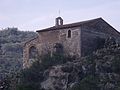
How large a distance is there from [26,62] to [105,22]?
1288 cm

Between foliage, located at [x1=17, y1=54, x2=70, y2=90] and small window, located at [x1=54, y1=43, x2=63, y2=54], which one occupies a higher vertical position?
small window, located at [x1=54, y1=43, x2=63, y2=54]

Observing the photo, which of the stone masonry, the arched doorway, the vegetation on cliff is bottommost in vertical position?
the vegetation on cliff

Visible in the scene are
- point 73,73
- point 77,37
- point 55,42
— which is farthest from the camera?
point 55,42

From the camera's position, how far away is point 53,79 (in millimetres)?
39594

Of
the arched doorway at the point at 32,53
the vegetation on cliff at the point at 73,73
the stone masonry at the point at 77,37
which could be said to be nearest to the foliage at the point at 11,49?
the arched doorway at the point at 32,53

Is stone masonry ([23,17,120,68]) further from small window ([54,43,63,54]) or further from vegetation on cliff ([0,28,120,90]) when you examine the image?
vegetation on cliff ([0,28,120,90])

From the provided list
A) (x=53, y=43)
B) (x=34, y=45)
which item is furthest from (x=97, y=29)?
(x=34, y=45)

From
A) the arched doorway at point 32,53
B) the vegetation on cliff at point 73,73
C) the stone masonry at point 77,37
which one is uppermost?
the stone masonry at point 77,37

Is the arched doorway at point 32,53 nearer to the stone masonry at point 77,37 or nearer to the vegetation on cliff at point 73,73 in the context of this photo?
the stone masonry at point 77,37

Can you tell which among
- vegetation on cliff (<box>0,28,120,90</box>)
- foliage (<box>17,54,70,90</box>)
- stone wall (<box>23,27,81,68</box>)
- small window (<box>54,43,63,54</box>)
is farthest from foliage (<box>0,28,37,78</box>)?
vegetation on cliff (<box>0,28,120,90</box>)

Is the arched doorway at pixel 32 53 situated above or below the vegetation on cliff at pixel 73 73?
above

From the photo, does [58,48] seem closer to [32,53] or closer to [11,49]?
[32,53]

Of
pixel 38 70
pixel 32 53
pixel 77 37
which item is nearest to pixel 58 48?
pixel 77 37

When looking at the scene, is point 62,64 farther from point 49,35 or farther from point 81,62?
point 49,35
